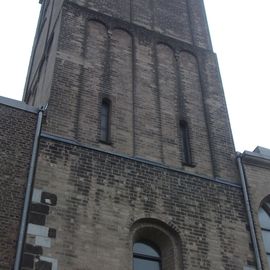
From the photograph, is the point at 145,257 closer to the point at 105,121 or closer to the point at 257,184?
the point at 105,121

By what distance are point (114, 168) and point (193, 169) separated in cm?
241

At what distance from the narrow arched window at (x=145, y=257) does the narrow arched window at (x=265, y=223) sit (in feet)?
10.1

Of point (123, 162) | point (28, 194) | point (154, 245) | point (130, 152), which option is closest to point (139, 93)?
point (130, 152)

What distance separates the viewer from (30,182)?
11.9 m

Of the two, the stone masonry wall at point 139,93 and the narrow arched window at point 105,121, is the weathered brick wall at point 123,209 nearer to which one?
the stone masonry wall at point 139,93

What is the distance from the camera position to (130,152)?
45.9ft

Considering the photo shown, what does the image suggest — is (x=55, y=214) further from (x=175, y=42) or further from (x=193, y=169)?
(x=175, y=42)

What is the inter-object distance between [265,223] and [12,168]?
6950mm

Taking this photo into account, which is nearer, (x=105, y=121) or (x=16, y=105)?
(x=16, y=105)

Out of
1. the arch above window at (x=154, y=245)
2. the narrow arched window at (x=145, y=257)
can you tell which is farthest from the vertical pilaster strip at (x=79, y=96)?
the narrow arched window at (x=145, y=257)

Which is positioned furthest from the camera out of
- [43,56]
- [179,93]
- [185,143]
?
[43,56]

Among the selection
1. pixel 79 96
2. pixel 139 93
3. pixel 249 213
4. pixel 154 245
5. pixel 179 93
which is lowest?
pixel 154 245

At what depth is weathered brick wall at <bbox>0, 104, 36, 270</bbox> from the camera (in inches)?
424

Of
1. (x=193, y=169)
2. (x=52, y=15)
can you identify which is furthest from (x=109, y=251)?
(x=52, y=15)
